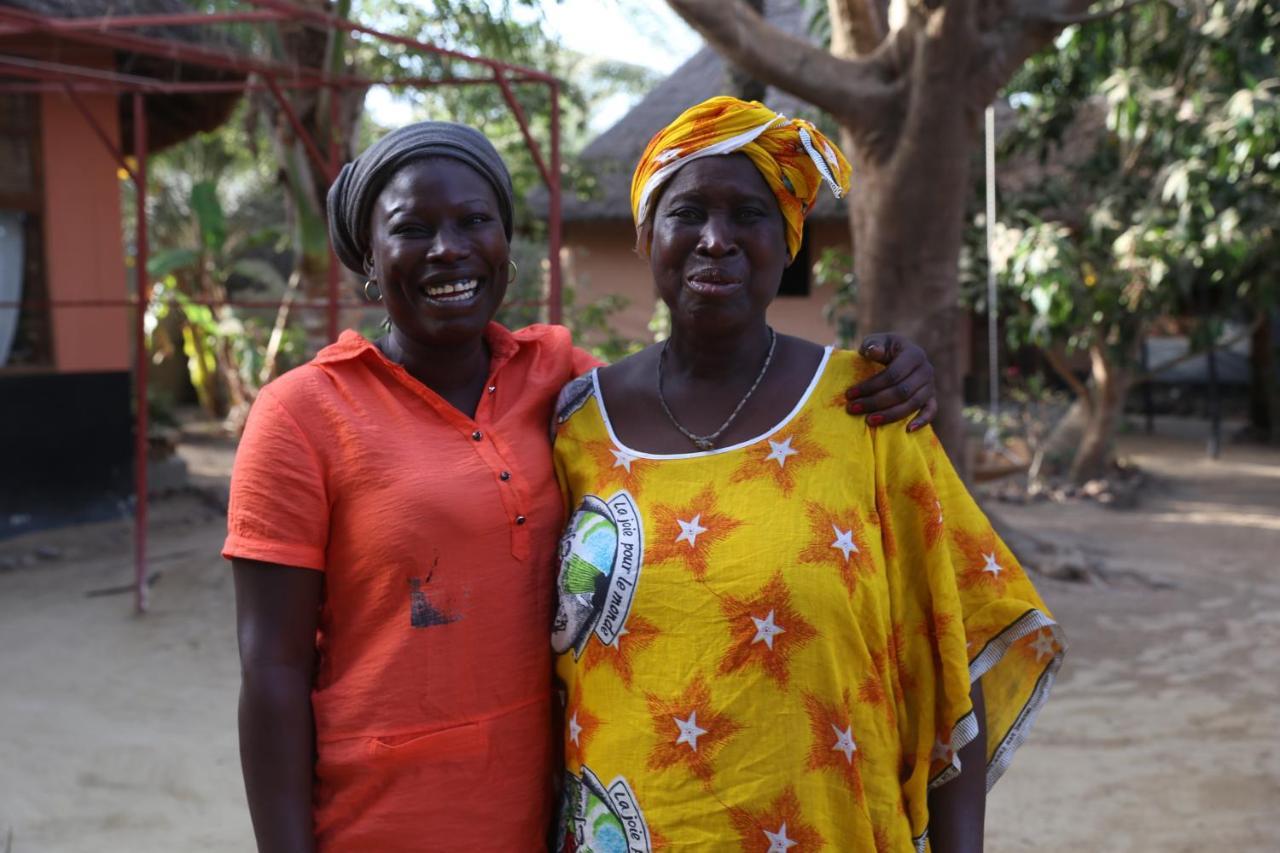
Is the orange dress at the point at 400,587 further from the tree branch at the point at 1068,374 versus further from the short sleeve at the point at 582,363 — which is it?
the tree branch at the point at 1068,374

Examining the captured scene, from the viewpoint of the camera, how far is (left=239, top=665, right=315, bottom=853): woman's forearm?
57.6 inches

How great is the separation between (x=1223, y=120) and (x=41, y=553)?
7.94 metres

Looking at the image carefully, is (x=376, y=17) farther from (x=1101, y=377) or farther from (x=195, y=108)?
(x=1101, y=377)

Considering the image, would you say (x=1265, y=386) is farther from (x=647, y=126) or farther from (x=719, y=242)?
(x=719, y=242)

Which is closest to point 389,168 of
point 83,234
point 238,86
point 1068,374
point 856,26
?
point 856,26

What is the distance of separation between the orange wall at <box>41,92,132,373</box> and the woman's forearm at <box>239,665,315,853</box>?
7.43 m

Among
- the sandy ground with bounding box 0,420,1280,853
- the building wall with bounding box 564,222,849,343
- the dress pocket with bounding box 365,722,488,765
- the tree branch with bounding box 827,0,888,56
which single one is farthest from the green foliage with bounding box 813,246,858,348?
the dress pocket with bounding box 365,722,488,765

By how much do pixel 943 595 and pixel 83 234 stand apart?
8067 millimetres

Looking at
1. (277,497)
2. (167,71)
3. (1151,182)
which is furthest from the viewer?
(1151,182)

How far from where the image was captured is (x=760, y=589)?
150 centimetres

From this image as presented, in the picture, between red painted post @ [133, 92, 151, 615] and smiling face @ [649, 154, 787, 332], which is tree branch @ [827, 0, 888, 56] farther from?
smiling face @ [649, 154, 787, 332]

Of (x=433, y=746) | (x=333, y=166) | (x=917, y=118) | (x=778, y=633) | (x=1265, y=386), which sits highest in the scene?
(x=333, y=166)

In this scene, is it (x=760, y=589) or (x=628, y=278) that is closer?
(x=760, y=589)

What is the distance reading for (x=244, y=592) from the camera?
1.45 metres
